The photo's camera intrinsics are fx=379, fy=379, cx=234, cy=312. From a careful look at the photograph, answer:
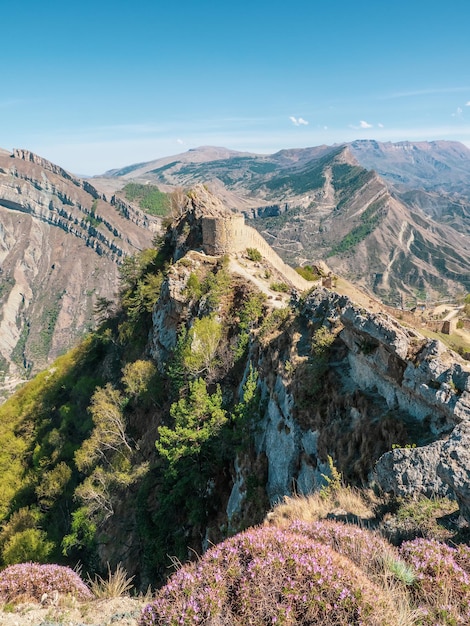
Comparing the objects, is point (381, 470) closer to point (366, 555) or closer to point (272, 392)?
point (366, 555)

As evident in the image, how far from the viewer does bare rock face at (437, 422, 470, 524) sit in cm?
636

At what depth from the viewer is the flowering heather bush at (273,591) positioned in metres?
4.55

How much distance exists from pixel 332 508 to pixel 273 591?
4371 mm

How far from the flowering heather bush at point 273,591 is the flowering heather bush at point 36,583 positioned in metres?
4.66

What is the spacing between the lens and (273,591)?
486cm

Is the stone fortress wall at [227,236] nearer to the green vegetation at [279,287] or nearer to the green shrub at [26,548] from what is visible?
the green vegetation at [279,287]

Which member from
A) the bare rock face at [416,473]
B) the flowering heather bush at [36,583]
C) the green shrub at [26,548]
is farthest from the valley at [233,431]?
the flowering heather bush at [36,583]

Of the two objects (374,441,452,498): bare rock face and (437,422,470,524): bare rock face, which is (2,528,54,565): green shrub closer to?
(374,441,452,498): bare rock face

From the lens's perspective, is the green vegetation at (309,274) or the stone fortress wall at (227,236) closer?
the stone fortress wall at (227,236)

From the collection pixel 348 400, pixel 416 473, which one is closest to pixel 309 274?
pixel 348 400

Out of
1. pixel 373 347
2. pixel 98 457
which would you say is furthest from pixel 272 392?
pixel 98 457

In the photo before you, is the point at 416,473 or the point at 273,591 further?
the point at 416,473

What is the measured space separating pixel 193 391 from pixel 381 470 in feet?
50.9

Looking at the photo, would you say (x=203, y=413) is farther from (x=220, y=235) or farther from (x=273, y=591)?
(x=220, y=235)
